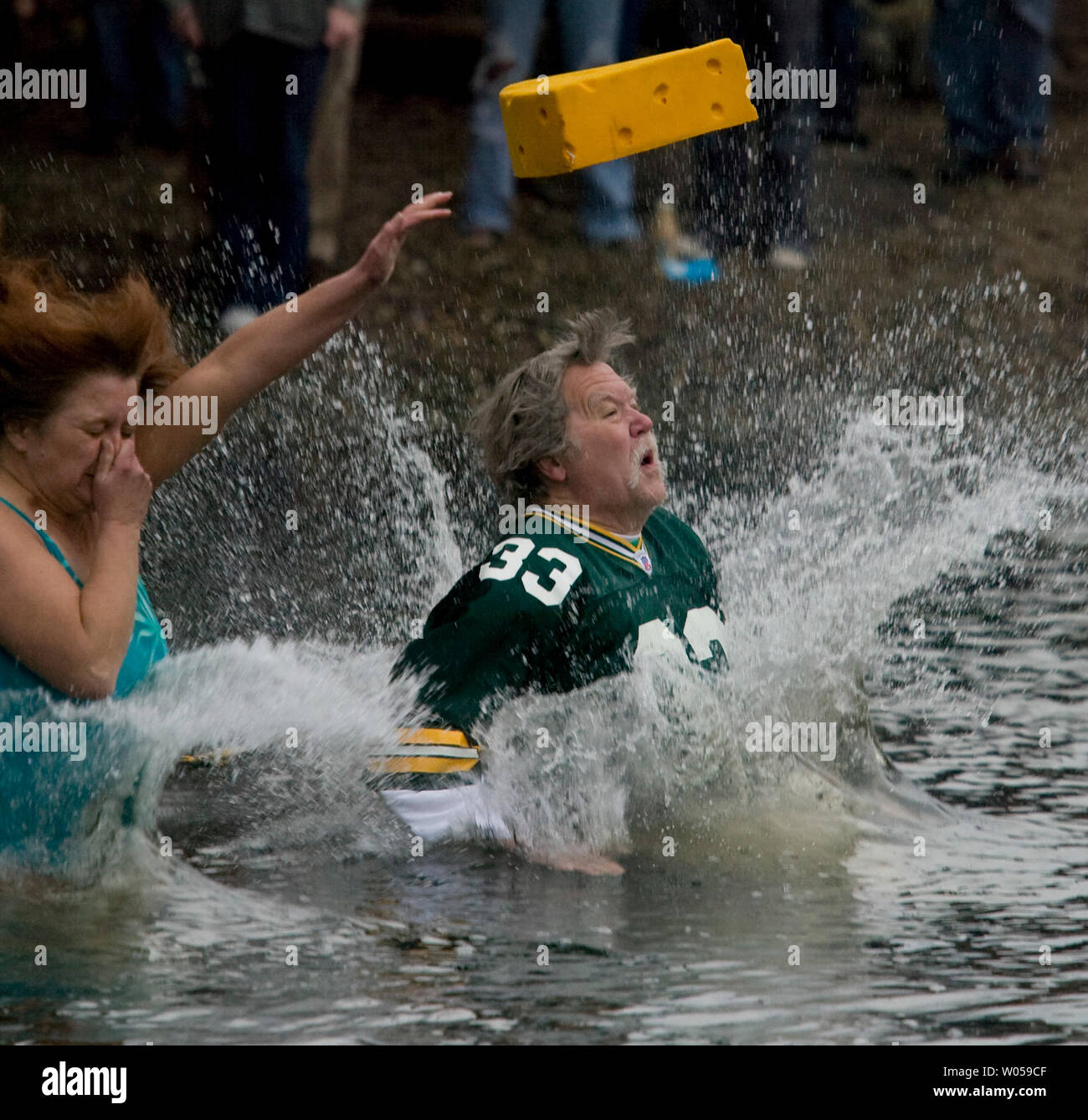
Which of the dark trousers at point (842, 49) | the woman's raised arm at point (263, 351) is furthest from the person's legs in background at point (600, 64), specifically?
the woman's raised arm at point (263, 351)

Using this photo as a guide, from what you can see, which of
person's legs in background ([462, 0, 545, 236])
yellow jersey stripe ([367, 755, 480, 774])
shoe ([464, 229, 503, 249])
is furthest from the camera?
shoe ([464, 229, 503, 249])

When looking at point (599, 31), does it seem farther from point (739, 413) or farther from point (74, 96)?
point (74, 96)

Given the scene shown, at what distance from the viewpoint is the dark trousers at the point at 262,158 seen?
7723 millimetres

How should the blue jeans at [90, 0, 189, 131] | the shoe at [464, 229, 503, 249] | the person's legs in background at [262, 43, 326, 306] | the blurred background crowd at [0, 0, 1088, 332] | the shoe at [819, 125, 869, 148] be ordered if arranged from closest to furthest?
the person's legs in background at [262, 43, 326, 306]
the blurred background crowd at [0, 0, 1088, 332]
the shoe at [464, 229, 503, 249]
the blue jeans at [90, 0, 189, 131]
the shoe at [819, 125, 869, 148]

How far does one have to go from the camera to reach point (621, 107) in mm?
5355

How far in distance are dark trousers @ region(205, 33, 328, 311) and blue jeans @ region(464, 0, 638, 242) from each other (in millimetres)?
910

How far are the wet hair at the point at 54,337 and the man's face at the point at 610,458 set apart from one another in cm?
→ 106

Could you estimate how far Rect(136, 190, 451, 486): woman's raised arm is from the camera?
4293mm

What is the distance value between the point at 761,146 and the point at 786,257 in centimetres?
72

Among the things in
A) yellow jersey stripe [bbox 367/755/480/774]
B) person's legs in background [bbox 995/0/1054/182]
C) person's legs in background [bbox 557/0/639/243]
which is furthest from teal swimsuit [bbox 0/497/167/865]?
person's legs in background [bbox 995/0/1054/182]

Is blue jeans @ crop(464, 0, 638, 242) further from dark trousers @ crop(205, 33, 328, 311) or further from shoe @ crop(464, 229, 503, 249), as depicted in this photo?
dark trousers @ crop(205, 33, 328, 311)

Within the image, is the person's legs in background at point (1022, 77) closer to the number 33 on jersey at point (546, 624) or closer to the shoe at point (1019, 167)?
the shoe at point (1019, 167)
